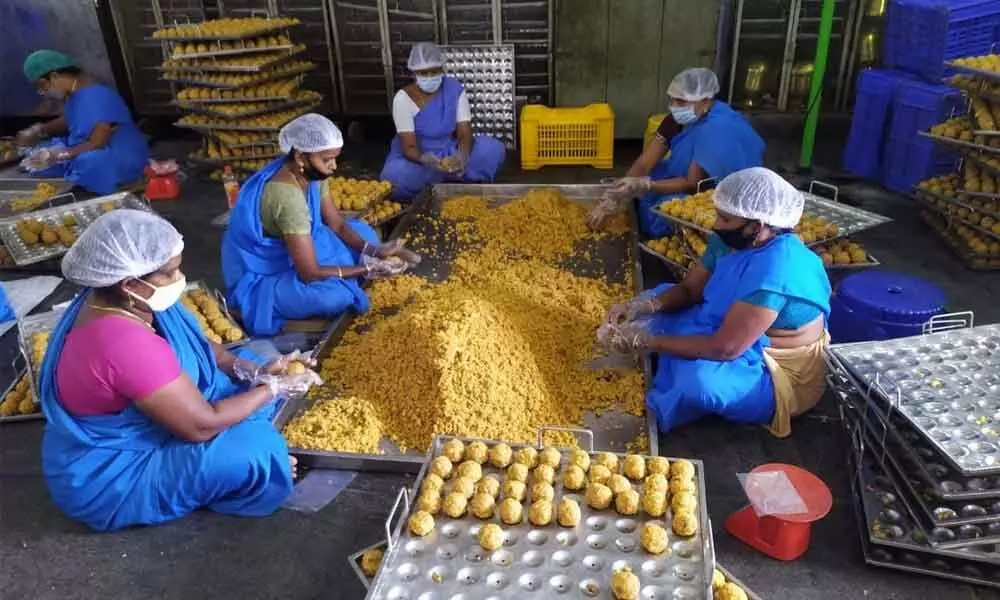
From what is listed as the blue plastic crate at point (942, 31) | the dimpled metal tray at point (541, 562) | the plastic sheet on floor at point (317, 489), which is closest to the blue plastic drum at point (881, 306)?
the dimpled metal tray at point (541, 562)

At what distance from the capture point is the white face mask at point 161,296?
2588mm

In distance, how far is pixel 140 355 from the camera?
8.22 feet

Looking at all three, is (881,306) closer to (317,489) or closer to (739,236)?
(739,236)

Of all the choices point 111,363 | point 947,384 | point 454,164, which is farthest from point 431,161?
point 947,384

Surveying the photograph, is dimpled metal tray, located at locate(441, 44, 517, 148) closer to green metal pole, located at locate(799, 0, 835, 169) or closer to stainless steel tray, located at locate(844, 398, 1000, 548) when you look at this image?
green metal pole, located at locate(799, 0, 835, 169)

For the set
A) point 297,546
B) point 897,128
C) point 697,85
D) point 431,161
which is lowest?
point 297,546

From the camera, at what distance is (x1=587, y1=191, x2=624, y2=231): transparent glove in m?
5.15

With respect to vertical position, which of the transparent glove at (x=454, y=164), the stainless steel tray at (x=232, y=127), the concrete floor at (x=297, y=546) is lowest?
the concrete floor at (x=297, y=546)

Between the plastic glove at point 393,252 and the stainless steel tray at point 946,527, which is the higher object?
the plastic glove at point 393,252

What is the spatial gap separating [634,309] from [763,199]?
0.98 m

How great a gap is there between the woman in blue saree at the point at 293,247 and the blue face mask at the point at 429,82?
6.28 ft

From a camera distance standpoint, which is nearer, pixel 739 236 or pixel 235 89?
pixel 739 236

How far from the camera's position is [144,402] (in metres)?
2.57

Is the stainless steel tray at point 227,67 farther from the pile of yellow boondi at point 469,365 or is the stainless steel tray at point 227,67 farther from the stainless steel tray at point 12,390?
the stainless steel tray at point 12,390
